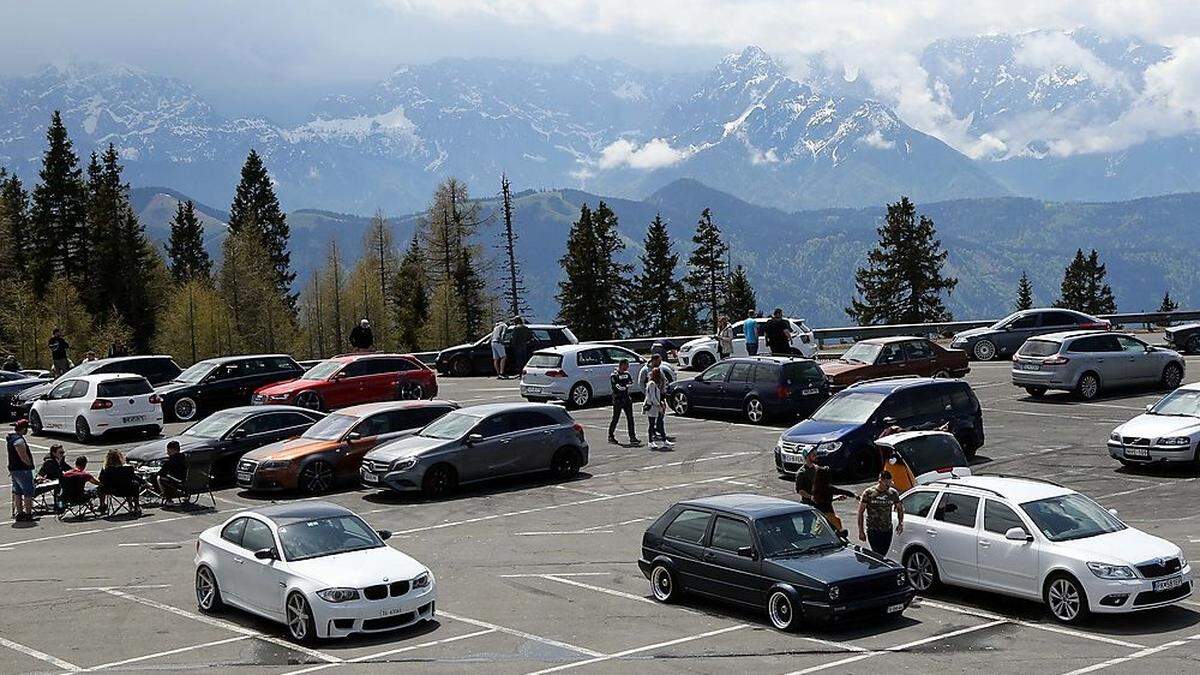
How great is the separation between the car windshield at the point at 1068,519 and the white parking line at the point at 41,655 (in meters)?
11.2

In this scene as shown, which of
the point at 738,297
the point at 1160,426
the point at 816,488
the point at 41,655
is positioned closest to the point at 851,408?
the point at 1160,426

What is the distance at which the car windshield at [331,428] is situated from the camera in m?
27.5

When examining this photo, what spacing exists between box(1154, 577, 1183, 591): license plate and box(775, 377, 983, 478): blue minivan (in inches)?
374

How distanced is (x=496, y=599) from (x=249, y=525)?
3.30 m

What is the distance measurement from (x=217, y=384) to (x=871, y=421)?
18783 millimetres

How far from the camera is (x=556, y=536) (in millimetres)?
22250

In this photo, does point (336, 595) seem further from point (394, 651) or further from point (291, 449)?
point (291, 449)

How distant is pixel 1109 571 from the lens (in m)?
16.0

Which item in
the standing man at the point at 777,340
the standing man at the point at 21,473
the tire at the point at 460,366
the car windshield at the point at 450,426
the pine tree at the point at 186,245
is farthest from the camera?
the pine tree at the point at 186,245

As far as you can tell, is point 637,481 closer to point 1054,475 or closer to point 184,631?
point 1054,475

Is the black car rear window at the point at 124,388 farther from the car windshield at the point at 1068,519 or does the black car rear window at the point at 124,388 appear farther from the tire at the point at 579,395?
the car windshield at the point at 1068,519

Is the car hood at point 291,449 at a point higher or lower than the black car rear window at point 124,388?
lower

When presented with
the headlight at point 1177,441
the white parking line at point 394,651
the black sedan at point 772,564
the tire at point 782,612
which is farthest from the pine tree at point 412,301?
the tire at point 782,612

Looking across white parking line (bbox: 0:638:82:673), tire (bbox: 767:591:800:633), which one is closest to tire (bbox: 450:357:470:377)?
white parking line (bbox: 0:638:82:673)
